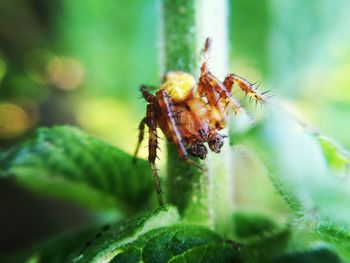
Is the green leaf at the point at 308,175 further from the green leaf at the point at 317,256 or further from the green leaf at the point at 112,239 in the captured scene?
the green leaf at the point at 112,239

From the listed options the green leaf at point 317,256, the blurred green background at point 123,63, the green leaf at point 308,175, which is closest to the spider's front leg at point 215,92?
the green leaf at point 308,175

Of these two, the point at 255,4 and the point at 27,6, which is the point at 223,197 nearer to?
the point at 255,4

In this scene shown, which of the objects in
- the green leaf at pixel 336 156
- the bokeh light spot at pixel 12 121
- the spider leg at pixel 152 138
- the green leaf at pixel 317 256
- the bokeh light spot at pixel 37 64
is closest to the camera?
the green leaf at pixel 317 256

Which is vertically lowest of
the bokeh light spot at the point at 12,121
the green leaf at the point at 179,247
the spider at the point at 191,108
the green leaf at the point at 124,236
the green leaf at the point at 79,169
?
the green leaf at the point at 179,247

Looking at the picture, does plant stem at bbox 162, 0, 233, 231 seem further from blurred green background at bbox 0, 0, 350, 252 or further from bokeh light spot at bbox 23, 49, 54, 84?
bokeh light spot at bbox 23, 49, 54, 84

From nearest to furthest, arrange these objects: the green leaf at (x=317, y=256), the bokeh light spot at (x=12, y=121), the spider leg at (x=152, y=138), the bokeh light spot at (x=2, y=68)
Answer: the green leaf at (x=317, y=256) < the spider leg at (x=152, y=138) < the bokeh light spot at (x=12, y=121) < the bokeh light spot at (x=2, y=68)

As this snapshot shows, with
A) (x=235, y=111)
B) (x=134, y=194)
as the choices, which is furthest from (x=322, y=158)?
(x=134, y=194)

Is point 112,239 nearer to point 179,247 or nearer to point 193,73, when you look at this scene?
point 179,247
